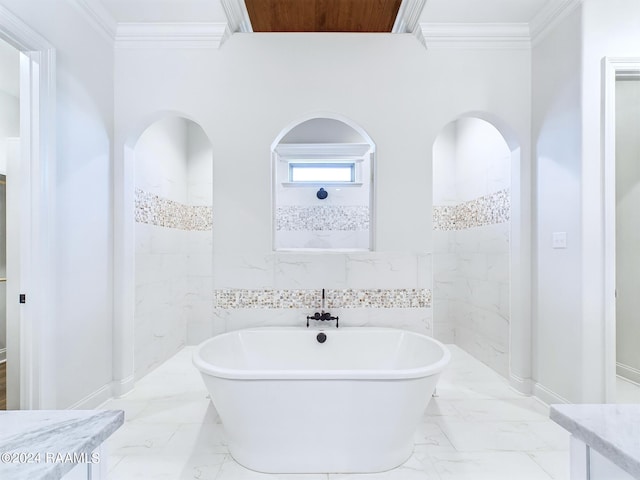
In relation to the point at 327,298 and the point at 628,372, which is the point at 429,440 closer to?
the point at 327,298

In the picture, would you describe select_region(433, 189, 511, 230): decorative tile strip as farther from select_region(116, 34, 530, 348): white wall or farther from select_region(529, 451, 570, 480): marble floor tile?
select_region(529, 451, 570, 480): marble floor tile

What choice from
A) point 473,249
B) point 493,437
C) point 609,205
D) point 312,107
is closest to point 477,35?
point 312,107

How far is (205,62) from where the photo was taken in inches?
106

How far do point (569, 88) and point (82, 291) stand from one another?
342cm

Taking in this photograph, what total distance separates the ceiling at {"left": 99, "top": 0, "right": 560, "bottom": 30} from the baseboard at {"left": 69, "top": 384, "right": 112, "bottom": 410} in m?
2.63

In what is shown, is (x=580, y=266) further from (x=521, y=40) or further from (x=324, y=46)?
(x=324, y=46)

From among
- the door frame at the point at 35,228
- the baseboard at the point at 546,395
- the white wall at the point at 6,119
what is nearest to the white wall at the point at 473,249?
the baseboard at the point at 546,395

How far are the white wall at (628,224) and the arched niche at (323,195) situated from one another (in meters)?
2.23

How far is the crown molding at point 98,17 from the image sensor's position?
233 cm

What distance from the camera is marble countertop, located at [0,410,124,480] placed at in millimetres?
559

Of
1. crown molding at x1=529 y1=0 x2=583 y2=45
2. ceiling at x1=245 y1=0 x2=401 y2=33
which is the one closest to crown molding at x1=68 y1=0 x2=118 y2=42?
ceiling at x1=245 y1=0 x2=401 y2=33

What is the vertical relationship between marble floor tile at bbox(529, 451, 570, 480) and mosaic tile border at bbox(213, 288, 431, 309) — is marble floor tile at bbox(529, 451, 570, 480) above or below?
below

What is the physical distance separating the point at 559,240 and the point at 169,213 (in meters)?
3.30

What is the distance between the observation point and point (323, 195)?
13.5ft
